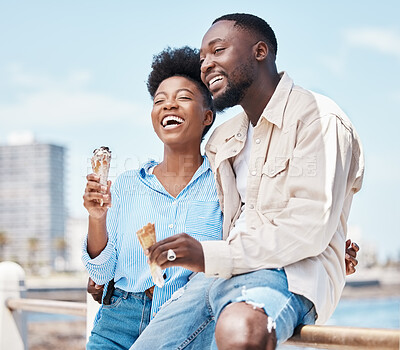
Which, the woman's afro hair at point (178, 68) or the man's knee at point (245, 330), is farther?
the woman's afro hair at point (178, 68)

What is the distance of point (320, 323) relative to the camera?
205 cm

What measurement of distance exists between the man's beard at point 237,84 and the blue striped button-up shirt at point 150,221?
20.9 inches

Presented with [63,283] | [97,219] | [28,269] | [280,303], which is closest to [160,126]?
[97,219]

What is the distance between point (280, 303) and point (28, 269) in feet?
276

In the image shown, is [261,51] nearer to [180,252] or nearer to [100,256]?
[180,252]

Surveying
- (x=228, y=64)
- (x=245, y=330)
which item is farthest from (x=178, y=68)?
(x=245, y=330)

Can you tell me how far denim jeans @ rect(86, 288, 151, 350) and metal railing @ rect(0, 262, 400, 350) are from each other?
0.68 m

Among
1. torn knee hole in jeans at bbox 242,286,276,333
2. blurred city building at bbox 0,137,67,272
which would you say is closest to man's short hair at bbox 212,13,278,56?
torn knee hole in jeans at bbox 242,286,276,333

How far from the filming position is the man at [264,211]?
1829mm

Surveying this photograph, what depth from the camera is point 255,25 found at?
227cm

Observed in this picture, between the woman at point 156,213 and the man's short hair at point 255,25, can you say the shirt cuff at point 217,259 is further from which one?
the man's short hair at point 255,25

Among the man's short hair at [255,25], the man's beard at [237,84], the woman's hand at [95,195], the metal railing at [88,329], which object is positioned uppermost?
the man's short hair at [255,25]

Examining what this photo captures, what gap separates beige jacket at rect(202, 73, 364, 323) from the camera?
185 centimetres

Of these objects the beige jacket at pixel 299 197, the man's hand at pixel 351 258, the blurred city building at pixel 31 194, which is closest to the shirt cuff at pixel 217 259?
the beige jacket at pixel 299 197
